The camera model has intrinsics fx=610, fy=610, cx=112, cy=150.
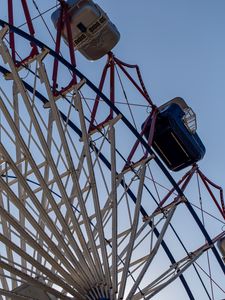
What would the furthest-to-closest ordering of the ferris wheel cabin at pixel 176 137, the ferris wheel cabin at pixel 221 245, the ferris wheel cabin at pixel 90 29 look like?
the ferris wheel cabin at pixel 176 137 → the ferris wheel cabin at pixel 221 245 → the ferris wheel cabin at pixel 90 29

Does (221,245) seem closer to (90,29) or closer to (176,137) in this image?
(176,137)

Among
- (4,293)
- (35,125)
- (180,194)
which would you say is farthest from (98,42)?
(4,293)

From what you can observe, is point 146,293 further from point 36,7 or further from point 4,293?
point 36,7

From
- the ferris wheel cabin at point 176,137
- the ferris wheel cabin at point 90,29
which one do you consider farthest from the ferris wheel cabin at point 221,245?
the ferris wheel cabin at point 90,29

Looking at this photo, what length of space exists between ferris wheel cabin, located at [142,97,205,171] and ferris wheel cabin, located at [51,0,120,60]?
347cm

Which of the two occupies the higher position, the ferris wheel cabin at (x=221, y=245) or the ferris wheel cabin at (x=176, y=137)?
the ferris wheel cabin at (x=176, y=137)

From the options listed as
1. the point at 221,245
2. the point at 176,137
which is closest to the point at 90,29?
the point at 176,137

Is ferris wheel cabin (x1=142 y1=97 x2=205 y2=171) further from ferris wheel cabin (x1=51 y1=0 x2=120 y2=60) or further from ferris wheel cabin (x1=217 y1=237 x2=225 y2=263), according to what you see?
ferris wheel cabin (x1=51 y1=0 x2=120 y2=60)

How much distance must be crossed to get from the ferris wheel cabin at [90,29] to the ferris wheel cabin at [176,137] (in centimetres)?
347

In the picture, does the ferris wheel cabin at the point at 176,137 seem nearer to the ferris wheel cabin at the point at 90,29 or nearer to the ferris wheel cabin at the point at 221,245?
the ferris wheel cabin at the point at 221,245

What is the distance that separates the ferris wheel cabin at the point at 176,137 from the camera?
23156mm

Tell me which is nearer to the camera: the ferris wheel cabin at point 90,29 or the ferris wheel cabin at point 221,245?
the ferris wheel cabin at point 90,29

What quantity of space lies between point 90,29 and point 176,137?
5.27 metres

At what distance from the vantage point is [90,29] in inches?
835
